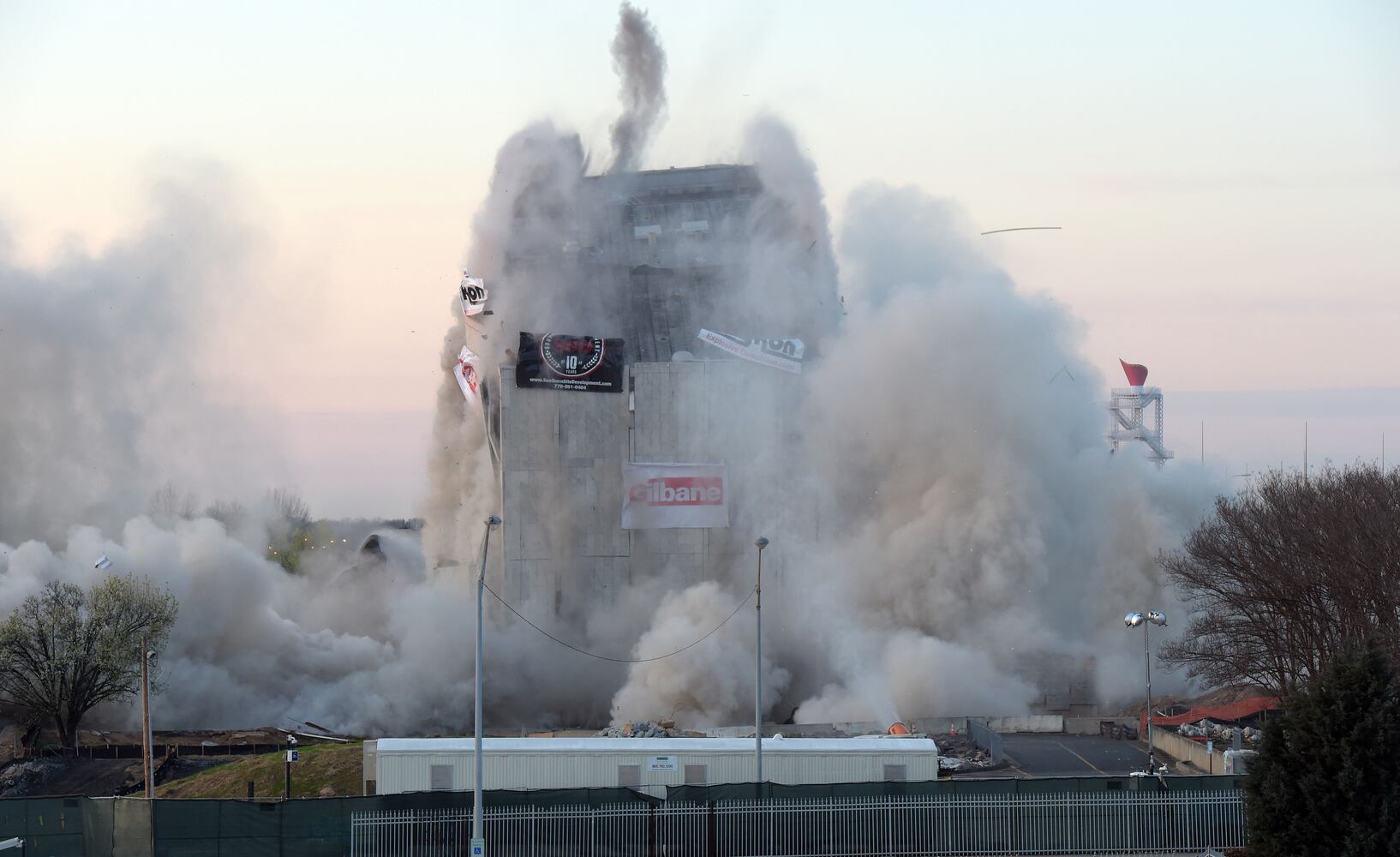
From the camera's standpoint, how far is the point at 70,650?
5338 cm

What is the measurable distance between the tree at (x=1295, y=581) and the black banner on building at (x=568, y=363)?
26031 mm

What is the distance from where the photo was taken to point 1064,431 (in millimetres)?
72500

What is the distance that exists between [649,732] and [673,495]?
21624 millimetres

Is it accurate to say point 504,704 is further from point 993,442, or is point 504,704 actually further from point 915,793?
point 915,793

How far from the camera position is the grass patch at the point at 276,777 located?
139 feet

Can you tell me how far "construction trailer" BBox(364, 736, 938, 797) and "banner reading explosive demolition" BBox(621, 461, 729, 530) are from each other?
30840mm

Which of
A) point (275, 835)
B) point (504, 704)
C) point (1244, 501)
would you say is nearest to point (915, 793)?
point (275, 835)

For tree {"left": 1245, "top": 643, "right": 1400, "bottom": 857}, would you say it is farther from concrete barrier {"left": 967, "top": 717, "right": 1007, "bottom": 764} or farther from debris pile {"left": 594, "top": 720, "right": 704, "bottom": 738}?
debris pile {"left": 594, "top": 720, "right": 704, "bottom": 738}

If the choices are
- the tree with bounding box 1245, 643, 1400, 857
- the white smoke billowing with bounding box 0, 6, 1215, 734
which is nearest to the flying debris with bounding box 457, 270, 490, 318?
the white smoke billowing with bounding box 0, 6, 1215, 734

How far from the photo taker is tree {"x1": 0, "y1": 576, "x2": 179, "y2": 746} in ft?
174

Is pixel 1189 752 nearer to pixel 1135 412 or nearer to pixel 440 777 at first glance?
pixel 440 777

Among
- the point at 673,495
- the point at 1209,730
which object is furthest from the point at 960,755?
the point at 673,495

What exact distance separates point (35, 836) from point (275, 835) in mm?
5153

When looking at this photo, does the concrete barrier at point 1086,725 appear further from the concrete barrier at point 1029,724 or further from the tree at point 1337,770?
the tree at point 1337,770
